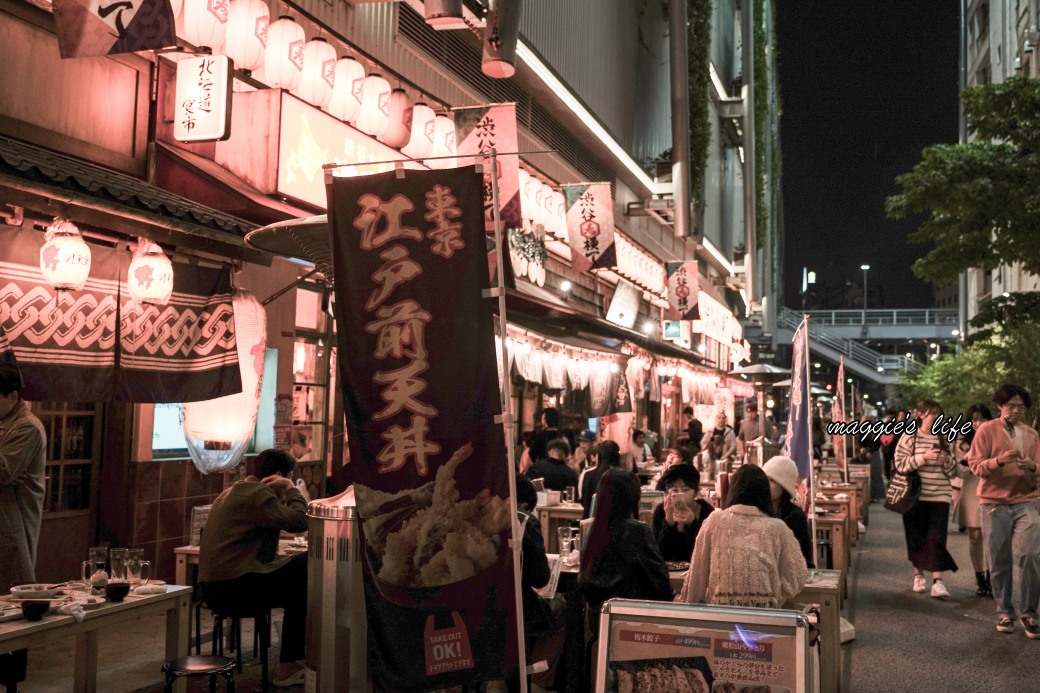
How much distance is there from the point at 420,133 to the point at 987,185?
34.4 feet

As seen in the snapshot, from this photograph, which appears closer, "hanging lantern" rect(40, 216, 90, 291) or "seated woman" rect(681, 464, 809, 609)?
"seated woman" rect(681, 464, 809, 609)

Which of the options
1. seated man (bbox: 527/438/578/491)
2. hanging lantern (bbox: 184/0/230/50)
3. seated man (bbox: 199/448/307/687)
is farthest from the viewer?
seated man (bbox: 527/438/578/491)

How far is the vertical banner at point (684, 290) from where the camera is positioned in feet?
85.6

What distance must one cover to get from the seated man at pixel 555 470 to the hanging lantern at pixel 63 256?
6.76 metres

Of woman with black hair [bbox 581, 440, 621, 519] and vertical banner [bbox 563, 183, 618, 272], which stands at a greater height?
vertical banner [bbox 563, 183, 618, 272]

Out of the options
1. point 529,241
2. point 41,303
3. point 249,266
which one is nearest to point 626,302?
point 529,241

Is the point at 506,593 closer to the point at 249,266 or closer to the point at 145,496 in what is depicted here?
the point at 145,496

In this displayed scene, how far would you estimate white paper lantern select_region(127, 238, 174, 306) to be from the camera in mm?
8453

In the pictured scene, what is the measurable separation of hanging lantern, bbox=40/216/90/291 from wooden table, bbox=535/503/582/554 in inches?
243

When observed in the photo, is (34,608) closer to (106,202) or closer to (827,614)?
(106,202)

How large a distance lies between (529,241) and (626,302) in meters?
8.81

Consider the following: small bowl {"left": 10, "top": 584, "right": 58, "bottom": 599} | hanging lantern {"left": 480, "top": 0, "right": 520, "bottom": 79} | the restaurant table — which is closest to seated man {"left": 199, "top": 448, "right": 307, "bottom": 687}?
the restaurant table

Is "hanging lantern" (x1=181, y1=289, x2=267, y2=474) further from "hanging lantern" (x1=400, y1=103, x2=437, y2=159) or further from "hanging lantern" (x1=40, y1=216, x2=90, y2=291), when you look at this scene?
"hanging lantern" (x1=400, y1=103, x2=437, y2=159)

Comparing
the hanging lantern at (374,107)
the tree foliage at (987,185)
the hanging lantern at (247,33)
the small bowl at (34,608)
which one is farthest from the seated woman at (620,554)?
the tree foliage at (987,185)
